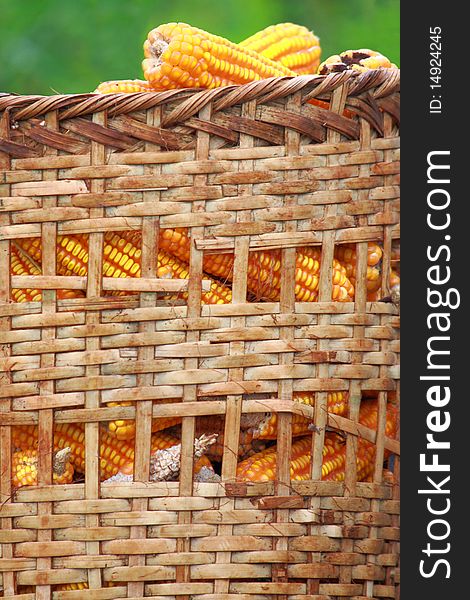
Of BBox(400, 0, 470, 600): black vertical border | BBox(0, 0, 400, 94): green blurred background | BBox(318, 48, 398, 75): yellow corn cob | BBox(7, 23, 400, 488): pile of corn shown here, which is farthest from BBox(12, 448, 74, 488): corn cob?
BBox(0, 0, 400, 94): green blurred background

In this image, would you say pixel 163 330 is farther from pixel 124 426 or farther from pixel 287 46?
pixel 287 46

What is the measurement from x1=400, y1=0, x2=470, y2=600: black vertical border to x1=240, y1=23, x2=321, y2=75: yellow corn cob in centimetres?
27

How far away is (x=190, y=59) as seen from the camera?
83cm

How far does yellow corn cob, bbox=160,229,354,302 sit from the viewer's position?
0.81 metres

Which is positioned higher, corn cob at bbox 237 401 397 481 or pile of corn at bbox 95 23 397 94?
pile of corn at bbox 95 23 397 94

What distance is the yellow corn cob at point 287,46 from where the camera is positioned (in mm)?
1027

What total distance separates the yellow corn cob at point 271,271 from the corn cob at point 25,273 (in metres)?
0.09

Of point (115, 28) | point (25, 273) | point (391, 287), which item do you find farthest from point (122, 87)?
point (115, 28)

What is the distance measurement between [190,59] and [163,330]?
0.24 meters

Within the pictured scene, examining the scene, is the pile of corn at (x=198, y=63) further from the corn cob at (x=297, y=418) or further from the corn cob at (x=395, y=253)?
the corn cob at (x=297, y=418)

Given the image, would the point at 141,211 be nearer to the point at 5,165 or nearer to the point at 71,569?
the point at 5,165

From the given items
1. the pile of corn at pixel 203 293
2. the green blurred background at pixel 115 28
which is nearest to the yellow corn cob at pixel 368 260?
the pile of corn at pixel 203 293

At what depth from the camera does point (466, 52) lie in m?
0.78

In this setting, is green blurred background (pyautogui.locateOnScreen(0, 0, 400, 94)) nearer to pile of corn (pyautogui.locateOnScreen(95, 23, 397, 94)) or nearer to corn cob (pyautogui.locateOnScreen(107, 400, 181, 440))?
pile of corn (pyautogui.locateOnScreen(95, 23, 397, 94))
